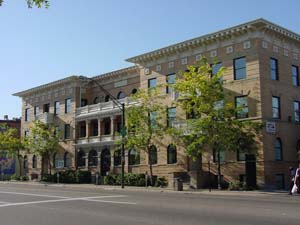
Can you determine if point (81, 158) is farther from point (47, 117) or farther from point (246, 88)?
point (246, 88)

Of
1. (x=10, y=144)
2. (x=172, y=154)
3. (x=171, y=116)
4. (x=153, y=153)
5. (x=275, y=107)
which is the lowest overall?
(x=172, y=154)

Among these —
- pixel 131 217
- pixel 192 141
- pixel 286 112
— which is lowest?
pixel 131 217

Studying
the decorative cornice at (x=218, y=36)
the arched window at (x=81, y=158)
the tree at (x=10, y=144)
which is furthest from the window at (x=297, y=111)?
the tree at (x=10, y=144)

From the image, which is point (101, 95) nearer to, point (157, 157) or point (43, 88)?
point (43, 88)

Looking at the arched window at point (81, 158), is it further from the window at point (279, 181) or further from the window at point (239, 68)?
the window at point (279, 181)

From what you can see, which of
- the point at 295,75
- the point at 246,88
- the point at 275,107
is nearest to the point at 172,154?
the point at 246,88

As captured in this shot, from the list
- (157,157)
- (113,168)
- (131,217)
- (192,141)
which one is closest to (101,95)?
(113,168)

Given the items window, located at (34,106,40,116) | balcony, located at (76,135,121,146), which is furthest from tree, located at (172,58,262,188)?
window, located at (34,106,40,116)

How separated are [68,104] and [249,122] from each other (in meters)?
28.7

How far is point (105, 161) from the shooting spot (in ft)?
159

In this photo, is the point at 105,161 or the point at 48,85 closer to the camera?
the point at 105,161

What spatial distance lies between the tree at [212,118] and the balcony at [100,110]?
41.4 ft

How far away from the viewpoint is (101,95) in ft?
172

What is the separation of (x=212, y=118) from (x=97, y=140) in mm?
20688
